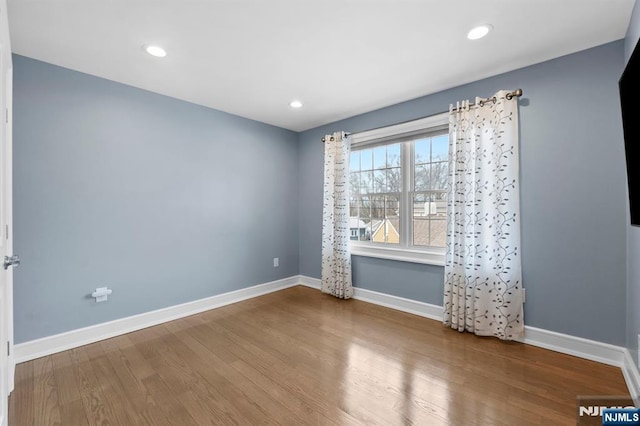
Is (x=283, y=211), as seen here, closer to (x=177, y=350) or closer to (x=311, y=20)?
(x=177, y=350)

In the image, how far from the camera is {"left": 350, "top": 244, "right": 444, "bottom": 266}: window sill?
3.19 m

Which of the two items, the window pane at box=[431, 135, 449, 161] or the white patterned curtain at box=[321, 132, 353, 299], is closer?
the window pane at box=[431, 135, 449, 161]

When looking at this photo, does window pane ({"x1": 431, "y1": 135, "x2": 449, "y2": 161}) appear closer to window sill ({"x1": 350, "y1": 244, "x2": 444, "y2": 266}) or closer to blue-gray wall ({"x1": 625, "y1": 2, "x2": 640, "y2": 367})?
window sill ({"x1": 350, "y1": 244, "x2": 444, "y2": 266})

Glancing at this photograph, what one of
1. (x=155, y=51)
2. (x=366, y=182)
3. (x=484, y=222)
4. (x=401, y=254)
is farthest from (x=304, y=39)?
(x=401, y=254)

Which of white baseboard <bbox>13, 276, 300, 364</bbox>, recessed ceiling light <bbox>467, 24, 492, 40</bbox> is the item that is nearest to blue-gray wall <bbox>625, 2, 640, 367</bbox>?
recessed ceiling light <bbox>467, 24, 492, 40</bbox>

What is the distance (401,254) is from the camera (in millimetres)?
3482

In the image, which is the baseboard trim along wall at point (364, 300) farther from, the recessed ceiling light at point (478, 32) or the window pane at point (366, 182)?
the recessed ceiling light at point (478, 32)

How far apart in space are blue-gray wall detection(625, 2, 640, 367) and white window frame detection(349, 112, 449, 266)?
4.55 feet

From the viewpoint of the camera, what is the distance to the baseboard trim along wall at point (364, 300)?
216cm

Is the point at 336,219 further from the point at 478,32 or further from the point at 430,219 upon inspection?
the point at 478,32

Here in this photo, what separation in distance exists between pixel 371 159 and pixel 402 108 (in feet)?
2.55

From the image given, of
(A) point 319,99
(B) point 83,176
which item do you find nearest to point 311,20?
(A) point 319,99

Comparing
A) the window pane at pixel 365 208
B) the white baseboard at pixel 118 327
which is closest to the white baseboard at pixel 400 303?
the window pane at pixel 365 208

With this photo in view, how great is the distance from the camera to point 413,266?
3340 millimetres
